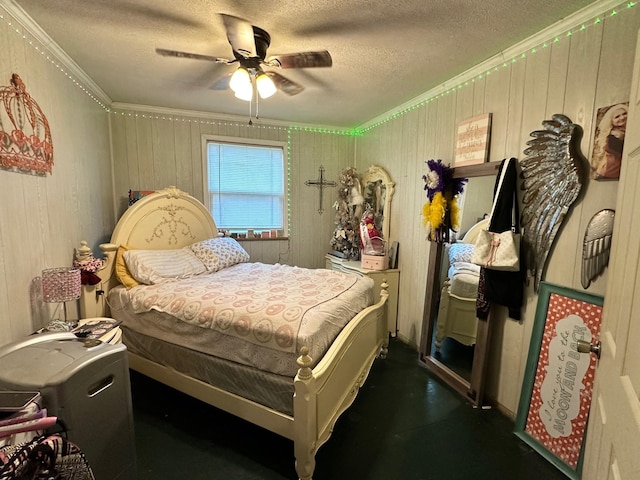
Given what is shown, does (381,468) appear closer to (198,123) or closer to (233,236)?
(233,236)

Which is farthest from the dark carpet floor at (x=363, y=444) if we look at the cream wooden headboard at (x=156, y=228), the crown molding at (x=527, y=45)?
the crown molding at (x=527, y=45)

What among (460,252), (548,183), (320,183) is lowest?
(460,252)

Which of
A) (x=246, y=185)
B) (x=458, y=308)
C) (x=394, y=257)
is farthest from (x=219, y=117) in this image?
(x=458, y=308)

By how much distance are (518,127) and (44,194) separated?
123 inches

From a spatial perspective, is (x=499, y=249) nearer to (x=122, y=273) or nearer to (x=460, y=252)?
(x=460, y=252)

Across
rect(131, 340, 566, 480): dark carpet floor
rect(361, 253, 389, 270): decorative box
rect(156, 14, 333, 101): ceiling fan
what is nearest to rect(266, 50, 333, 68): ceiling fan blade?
rect(156, 14, 333, 101): ceiling fan

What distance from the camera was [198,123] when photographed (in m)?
3.60

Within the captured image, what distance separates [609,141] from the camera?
155cm

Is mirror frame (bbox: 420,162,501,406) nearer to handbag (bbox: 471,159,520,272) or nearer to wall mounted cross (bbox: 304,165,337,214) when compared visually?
handbag (bbox: 471,159,520,272)

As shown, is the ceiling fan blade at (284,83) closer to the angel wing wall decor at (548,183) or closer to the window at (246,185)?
the window at (246,185)

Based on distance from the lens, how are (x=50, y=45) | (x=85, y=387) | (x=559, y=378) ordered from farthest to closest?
1. (x=50, y=45)
2. (x=559, y=378)
3. (x=85, y=387)

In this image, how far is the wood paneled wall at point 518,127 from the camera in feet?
5.21

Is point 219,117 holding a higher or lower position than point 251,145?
higher

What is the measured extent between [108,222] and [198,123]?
58.2 inches
